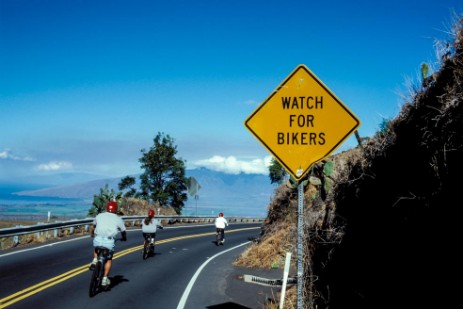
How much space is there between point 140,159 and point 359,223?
73188 mm

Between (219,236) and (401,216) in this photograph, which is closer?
(401,216)

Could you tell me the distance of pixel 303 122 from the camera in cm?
538

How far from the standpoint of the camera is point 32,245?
63.7ft

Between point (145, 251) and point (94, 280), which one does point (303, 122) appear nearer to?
point (94, 280)

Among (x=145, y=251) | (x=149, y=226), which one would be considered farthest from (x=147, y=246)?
(x=149, y=226)

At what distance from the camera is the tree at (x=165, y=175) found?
2968 inches

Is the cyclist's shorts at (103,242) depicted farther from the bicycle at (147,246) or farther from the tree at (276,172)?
the tree at (276,172)

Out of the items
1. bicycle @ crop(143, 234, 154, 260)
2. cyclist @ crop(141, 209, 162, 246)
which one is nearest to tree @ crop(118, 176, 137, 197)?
bicycle @ crop(143, 234, 154, 260)

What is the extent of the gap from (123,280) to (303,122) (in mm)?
8928

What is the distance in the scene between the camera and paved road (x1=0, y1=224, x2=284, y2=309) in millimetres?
9731

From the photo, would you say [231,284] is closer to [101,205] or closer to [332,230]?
[332,230]

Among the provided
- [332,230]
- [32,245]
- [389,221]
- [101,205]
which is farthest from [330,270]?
[101,205]

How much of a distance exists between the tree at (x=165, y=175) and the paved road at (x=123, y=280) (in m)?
55.4

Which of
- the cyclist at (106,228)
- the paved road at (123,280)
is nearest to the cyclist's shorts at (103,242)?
the cyclist at (106,228)
